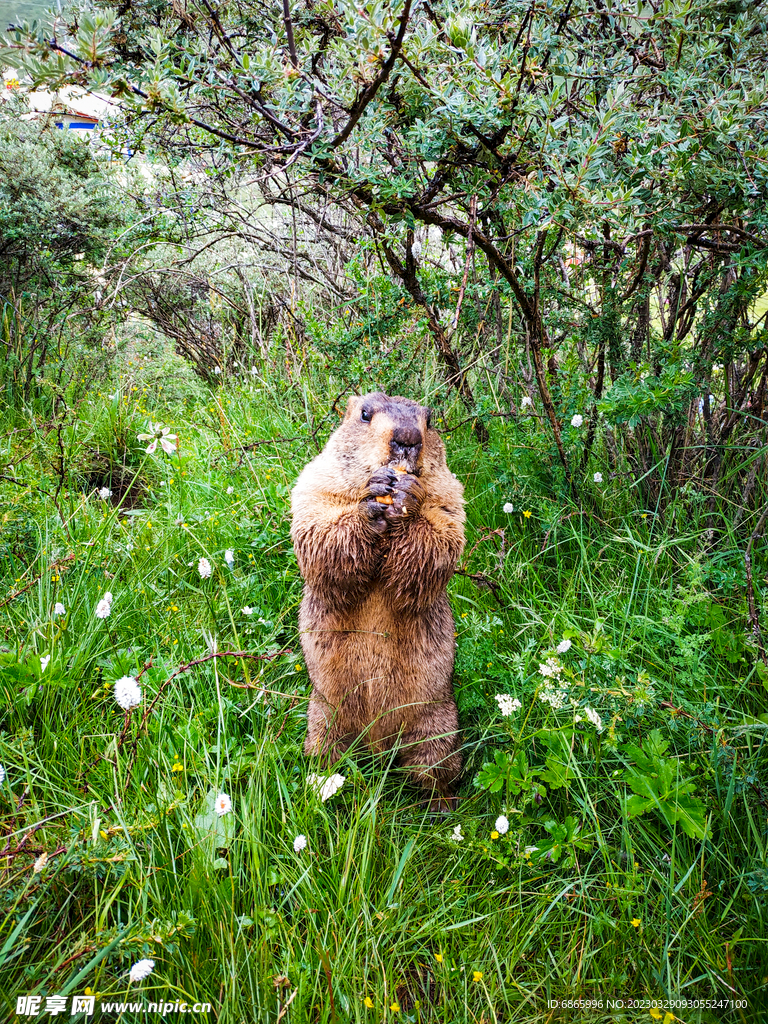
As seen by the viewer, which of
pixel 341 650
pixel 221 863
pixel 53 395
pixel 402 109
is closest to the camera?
pixel 221 863

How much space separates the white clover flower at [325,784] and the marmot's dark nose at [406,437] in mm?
1186

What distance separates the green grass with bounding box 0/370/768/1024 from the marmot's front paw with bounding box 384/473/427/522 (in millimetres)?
723

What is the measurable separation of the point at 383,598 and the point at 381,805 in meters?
0.80

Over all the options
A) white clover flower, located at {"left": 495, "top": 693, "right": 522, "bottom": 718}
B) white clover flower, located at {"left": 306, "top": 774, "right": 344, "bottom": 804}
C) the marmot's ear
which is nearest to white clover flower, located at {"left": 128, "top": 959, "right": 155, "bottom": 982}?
white clover flower, located at {"left": 306, "top": 774, "right": 344, "bottom": 804}

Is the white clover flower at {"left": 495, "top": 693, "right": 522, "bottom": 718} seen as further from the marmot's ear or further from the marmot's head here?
the marmot's ear

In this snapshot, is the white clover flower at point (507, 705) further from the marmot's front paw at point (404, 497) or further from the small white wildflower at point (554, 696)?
the marmot's front paw at point (404, 497)

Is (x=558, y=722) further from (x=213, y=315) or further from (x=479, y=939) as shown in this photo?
(x=213, y=315)

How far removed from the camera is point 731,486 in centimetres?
343

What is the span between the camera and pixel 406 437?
2.33m

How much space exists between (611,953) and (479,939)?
40 centimetres

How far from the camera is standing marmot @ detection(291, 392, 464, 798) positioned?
2.26m

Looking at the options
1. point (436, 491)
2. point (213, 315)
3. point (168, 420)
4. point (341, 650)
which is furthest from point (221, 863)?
point (213, 315)

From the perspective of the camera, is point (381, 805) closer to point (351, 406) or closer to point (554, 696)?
point (554, 696)

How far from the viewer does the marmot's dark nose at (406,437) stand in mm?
2330
